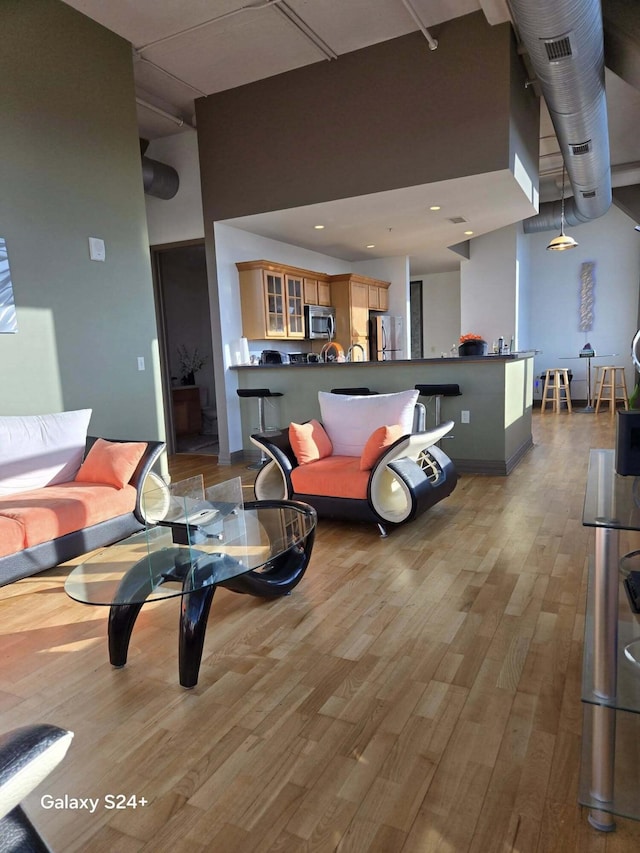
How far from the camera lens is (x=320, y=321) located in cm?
731

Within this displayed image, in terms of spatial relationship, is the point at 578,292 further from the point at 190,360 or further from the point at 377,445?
the point at 377,445

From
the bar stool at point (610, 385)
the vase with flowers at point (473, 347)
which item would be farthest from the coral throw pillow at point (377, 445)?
the bar stool at point (610, 385)

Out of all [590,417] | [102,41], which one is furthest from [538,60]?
[590,417]

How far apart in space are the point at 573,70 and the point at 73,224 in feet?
12.1

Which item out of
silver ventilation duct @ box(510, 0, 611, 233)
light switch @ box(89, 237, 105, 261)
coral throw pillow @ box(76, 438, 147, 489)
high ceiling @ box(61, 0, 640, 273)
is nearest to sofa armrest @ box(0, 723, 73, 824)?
coral throw pillow @ box(76, 438, 147, 489)

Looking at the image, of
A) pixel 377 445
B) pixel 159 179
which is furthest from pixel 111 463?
pixel 159 179

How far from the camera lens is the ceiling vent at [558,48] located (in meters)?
3.23

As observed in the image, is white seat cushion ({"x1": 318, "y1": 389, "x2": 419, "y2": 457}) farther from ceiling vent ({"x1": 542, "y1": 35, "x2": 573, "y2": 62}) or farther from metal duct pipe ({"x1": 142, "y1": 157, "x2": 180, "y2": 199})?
metal duct pipe ({"x1": 142, "y1": 157, "x2": 180, "y2": 199})

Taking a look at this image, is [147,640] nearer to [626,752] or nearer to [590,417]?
[626,752]

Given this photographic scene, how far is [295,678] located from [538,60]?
395cm

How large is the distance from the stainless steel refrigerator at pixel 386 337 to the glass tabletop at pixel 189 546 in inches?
227

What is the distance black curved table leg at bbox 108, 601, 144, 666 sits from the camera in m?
2.08

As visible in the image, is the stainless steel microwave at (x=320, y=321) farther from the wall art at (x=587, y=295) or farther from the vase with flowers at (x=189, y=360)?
the wall art at (x=587, y=295)

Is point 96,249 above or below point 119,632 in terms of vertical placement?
above
